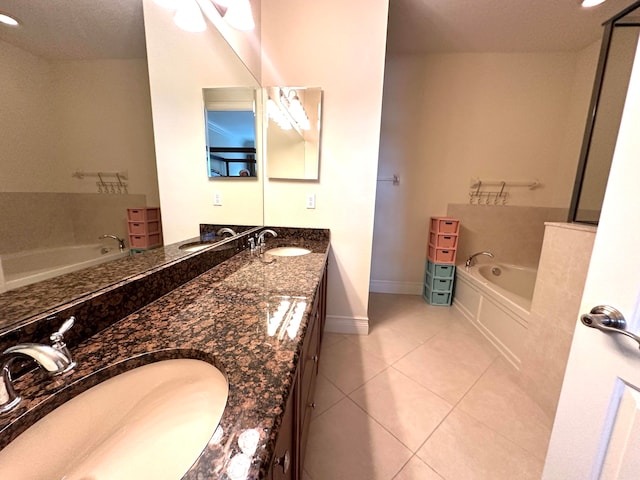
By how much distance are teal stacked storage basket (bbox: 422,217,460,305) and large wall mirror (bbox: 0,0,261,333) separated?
2730mm

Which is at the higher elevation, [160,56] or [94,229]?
[160,56]

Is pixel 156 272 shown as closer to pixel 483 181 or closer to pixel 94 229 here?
pixel 94 229

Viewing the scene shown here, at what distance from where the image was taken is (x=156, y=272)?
0.84 m

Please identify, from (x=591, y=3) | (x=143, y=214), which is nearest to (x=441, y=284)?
(x=591, y=3)

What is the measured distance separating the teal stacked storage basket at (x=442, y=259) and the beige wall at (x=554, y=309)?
118 centimetres

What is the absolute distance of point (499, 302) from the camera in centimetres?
200

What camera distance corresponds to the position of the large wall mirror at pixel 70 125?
46cm

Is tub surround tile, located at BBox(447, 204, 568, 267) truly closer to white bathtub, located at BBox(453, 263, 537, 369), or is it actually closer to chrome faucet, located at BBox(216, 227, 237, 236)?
white bathtub, located at BBox(453, 263, 537, 369)

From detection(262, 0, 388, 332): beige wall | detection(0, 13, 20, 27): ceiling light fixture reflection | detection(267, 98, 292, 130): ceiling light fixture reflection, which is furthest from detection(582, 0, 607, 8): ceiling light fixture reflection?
detection(0, 13, 20, 27): ceiling light fixture reflection

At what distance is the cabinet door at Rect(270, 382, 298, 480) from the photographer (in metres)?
0.52

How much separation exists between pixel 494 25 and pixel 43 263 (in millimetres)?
3430

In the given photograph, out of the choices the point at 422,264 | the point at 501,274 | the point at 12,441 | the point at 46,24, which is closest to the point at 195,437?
the point at 12,441

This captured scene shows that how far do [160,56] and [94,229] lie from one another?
2.16ft

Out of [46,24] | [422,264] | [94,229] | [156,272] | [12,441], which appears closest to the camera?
[12,441]
